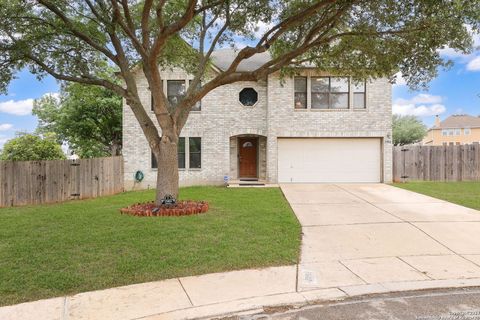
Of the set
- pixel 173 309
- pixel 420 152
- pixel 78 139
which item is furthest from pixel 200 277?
pixel 78 139

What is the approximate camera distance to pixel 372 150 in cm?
Answer: 1755

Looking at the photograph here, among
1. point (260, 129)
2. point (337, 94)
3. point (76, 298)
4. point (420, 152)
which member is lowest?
point (76, 298)

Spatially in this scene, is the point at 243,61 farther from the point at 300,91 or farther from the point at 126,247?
the point at 126,247

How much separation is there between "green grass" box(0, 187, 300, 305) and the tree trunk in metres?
1.37

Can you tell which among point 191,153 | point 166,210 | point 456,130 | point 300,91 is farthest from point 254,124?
point 456,130

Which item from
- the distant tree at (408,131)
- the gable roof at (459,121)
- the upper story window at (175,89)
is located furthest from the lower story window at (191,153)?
the gable roof at (459,121)

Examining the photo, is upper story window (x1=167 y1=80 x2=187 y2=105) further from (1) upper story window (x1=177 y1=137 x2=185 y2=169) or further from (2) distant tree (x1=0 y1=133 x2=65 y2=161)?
(2) distant tree (x1=0 y1=133 x2=65 y2=161)

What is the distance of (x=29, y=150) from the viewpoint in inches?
587

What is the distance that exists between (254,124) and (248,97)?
1.44 m

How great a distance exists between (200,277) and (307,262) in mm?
1777

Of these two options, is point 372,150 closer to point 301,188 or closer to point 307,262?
point 301,188

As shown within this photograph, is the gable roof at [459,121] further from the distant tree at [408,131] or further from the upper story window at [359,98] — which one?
the upper story window at [359,98]

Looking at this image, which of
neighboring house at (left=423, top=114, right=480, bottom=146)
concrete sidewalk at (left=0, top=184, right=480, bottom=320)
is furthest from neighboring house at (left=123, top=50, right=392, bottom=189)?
neighboring house at (left=423, top=114, right=480, bottom=146)

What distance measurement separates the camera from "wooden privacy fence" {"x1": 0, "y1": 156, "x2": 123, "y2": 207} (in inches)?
511
